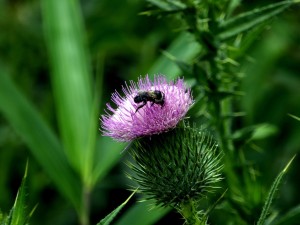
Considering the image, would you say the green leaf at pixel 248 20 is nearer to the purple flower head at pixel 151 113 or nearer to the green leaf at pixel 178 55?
the purple flower head at pixel 151 113

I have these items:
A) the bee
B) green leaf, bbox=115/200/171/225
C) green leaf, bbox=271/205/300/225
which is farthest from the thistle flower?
green leaf, bbox=115/200/171/225

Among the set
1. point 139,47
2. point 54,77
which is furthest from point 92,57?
point 54,77

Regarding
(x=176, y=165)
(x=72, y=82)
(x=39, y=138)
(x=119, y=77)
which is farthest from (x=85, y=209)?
(x=119, y=77)

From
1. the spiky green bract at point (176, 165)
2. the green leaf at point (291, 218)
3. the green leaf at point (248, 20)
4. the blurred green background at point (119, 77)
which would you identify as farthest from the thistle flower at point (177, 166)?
the blurred green background at point (119, 77)

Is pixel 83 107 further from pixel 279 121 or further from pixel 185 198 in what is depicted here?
pixel 185 198

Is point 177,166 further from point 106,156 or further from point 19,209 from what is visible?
point 106,156

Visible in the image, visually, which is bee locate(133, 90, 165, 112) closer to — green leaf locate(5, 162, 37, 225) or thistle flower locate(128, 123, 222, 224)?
thistle flower locate(128, 123, 222, 224)
